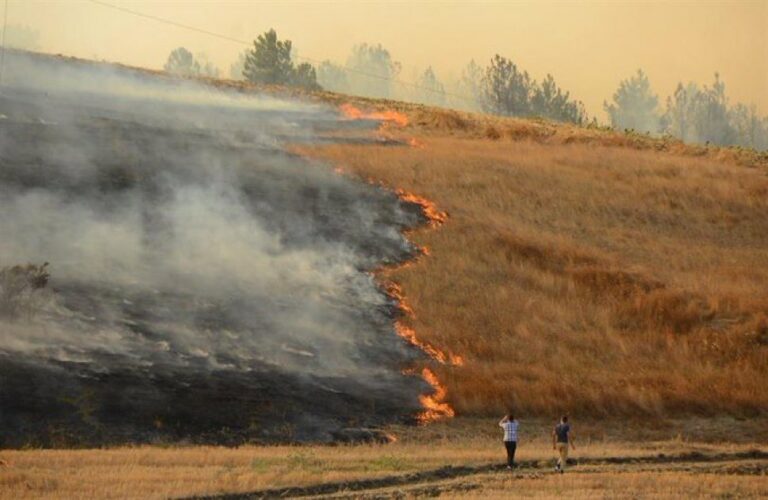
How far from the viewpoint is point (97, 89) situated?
107m

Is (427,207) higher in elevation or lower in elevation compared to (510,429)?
higher

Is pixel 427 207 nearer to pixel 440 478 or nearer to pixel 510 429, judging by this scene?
pixel 510 429

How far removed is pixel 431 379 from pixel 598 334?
10.4 meters

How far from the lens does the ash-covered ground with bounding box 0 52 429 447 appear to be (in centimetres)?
5544

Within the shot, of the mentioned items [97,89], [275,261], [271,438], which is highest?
[97,89]

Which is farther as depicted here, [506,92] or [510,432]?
[506,92]

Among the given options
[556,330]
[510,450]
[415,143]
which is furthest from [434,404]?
[415,143]

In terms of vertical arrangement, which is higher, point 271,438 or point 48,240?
point 48,240

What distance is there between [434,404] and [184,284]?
14.4 meters

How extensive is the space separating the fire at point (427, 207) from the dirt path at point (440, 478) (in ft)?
110

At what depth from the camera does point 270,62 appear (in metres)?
169

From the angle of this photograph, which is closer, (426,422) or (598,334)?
(426,422)

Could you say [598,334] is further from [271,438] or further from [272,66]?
[272,66]

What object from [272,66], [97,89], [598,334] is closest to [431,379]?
[598,334]
